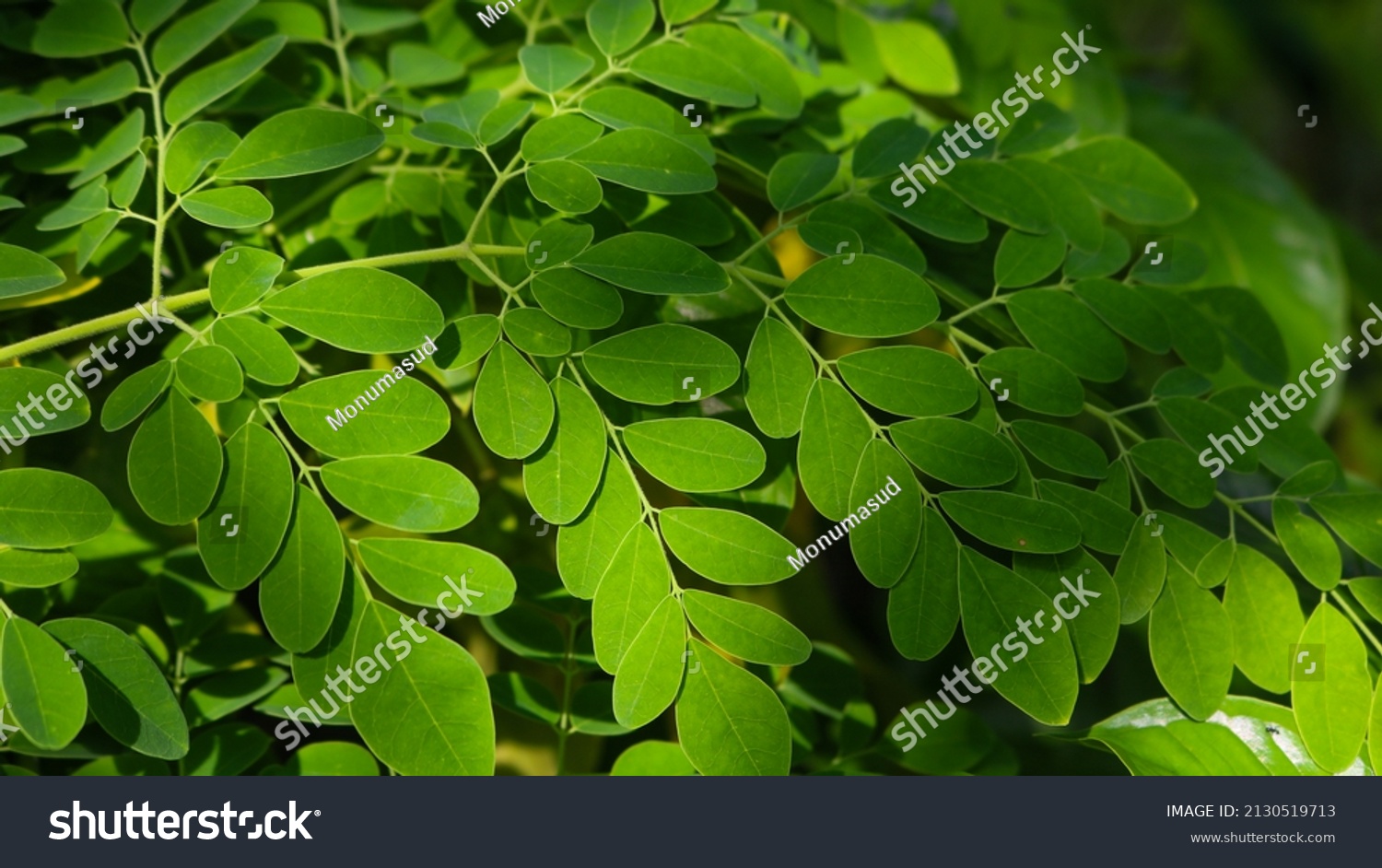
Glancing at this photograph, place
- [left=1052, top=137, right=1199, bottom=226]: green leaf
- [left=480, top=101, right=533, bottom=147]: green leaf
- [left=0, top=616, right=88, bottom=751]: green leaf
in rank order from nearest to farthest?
[left=0, top=616, right=88, bottom=751]: green leaf → [left=480, top=101, right=533, bottom=147]: green leaf → [left=1052, top=137, right=1199, bottom=226]: green leaf

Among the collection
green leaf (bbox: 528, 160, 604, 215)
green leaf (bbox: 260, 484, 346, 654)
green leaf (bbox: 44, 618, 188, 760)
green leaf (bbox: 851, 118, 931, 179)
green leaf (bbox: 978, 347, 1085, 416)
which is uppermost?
green leaf (bbox: 851, 118, 931, 179)

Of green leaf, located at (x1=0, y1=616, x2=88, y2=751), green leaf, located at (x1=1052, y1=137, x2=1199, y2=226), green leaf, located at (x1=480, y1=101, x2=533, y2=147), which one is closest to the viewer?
green leaf, located at (x1=0, y1=616, x2=88, y2=751)

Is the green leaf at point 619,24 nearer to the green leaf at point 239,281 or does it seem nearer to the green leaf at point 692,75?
the green leaf at point 692,75

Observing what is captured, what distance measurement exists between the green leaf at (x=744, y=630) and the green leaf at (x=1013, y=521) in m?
0.08

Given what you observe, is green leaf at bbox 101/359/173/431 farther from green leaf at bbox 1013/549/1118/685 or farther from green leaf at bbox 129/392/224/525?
green leaf at bbox 1013/549/1118/685

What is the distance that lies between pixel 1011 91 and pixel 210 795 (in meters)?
0.61

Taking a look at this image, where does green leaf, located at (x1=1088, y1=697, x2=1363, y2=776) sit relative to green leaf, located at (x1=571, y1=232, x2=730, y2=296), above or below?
below

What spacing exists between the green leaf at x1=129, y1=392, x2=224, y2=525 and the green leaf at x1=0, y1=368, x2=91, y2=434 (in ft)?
0.10

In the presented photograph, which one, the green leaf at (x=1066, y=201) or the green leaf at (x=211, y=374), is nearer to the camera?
the green leaf at (x=211, y=374)

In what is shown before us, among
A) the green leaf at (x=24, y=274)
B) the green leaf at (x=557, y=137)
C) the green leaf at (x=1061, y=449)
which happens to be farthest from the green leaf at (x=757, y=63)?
the green leaf at (x=24, y=274)

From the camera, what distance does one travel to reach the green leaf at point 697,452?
39cm

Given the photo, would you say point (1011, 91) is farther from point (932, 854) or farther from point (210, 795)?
point (210, 795)

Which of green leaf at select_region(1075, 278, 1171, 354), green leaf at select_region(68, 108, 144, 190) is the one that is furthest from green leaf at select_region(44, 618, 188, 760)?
green leaf at select_region(1075, 278, 1171, 354)

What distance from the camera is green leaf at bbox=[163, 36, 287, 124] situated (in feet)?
1.50
